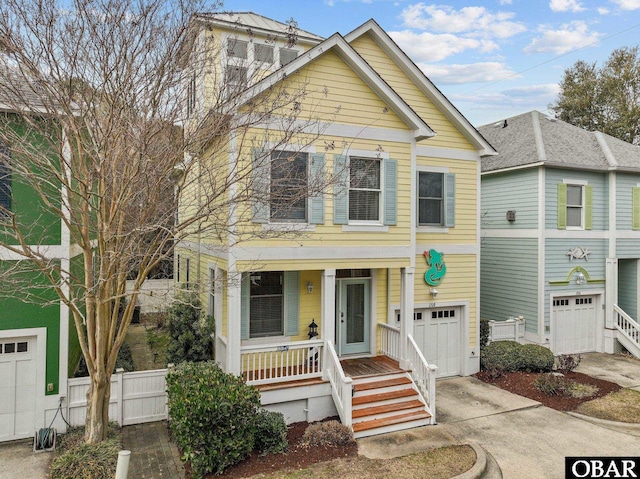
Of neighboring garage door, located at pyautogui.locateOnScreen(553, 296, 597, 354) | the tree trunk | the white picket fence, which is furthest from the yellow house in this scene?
neighboring garage door, located at pyautogui.locateOnScreen(553, 296, 597, 354)

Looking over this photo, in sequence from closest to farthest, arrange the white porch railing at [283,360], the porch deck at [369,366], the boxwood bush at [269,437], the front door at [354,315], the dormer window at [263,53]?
the boxwood bush at [269,437], the dormer window at [263,53], the white porch railing at [283,360], the porch deck at [369,366], the front door at [354,315]

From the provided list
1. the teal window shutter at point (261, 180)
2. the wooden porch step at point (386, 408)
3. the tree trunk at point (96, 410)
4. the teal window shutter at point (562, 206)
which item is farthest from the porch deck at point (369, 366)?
the teal window shutter at point (562, 206)

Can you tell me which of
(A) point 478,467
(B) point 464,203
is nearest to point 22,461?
(A) point 478,467

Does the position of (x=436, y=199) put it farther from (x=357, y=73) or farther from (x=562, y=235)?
(x=562, y=235)

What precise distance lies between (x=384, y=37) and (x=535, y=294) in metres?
9.77

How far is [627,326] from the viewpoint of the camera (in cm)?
1566

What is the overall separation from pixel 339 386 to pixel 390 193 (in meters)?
4.65

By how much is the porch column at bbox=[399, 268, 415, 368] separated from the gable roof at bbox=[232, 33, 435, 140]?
11.5ft

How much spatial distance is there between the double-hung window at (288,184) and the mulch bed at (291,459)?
4641 millimetres

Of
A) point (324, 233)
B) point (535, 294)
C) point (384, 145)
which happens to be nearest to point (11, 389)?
point (324, 233)

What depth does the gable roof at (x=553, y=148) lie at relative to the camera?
1475cm

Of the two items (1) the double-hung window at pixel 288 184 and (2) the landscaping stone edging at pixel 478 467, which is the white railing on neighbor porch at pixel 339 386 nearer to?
(2) the landscaping stone edging at pixel 478 467

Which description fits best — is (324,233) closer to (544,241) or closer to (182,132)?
(182,132)

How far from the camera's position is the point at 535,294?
1455cm
